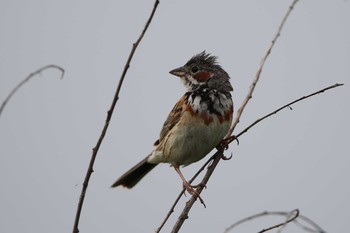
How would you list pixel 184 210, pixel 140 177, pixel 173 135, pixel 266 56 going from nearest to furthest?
pixel 184 210 → pixel 266 56 → pixel 173 135 → pixel 140 177

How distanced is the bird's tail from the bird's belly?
694 mm

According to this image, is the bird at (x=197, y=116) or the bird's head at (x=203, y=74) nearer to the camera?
the bird at (x=197, y=116)

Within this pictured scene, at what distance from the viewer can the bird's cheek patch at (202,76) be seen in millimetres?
5566

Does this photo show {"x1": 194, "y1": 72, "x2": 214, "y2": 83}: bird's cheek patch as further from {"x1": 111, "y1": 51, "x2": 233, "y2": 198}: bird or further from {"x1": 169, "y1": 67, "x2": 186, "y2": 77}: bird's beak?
{"x1": 169, "y1": 67, "x2": 186, "y2": 77}: bird's beak


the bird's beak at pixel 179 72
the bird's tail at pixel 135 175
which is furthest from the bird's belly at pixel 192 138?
the bird's tail at pixel 135 175

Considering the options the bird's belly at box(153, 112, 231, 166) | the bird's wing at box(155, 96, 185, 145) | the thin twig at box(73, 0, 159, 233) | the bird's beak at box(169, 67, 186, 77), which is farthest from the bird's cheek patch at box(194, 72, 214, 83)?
the thin twig at box(73, 0, 159, 233)

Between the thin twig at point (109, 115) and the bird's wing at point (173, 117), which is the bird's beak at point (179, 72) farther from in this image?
the thin twig at point (109, 115)

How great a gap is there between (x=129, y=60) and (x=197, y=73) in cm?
294

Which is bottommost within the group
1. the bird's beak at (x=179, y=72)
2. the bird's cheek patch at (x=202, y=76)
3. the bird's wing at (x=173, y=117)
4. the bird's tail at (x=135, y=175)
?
the bird's tail at (x=135, y=175)

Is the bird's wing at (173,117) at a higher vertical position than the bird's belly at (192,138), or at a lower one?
higher

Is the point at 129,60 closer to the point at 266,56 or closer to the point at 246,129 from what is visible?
the point at 246,129

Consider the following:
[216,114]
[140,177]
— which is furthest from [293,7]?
[140,177]

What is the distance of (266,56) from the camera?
4.24m

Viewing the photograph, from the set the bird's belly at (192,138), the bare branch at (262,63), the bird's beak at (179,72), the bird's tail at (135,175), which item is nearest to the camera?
the bare branch at (262,63)
